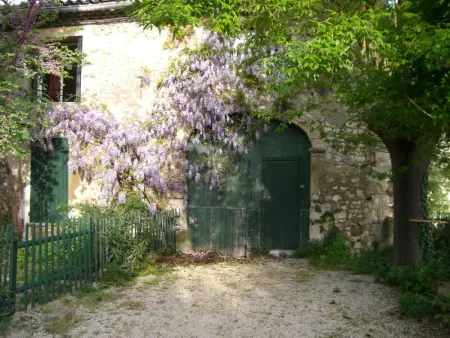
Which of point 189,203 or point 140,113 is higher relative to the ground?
point 140,113

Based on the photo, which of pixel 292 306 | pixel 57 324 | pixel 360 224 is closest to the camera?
pixel 57 324

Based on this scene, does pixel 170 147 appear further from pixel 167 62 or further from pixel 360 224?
pixel 360 224

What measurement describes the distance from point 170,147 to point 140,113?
1.01 meters

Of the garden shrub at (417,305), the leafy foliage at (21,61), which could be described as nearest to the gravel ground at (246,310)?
the garden shrub at (417,305)

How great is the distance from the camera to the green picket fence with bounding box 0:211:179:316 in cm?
453

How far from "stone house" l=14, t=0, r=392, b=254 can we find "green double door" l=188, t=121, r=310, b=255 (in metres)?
0.02

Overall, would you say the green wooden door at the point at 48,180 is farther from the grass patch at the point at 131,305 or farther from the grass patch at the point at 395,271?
the grass patch at the point at 395,271

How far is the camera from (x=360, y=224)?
8.10 metres

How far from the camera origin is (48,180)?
29.0ft

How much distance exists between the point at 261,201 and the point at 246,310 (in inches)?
135

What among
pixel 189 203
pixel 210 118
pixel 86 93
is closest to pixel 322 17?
pixel 210 118

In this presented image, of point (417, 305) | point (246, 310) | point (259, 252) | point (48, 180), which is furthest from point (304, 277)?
point (48, 180)

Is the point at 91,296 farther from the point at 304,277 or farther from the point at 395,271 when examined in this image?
the point at 395,271

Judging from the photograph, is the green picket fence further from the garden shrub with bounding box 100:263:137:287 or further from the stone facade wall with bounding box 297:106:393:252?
the stone facade wall with bounding box 297:106:393:252
